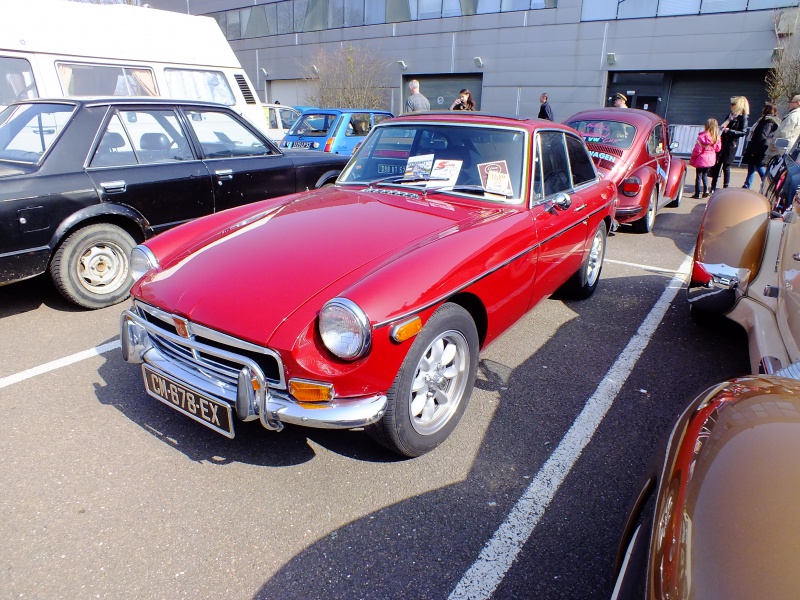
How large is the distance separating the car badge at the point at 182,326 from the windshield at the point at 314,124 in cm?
910

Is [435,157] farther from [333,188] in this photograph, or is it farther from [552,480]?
[552,480]

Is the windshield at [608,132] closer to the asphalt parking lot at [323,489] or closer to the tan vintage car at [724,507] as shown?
the asphalt parking lot at [323,489]

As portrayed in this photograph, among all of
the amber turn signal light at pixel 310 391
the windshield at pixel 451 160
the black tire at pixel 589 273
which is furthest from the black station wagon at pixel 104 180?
the black tire at pixel 589 273

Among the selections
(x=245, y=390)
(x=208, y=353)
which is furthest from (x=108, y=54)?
(x=245, y=390)

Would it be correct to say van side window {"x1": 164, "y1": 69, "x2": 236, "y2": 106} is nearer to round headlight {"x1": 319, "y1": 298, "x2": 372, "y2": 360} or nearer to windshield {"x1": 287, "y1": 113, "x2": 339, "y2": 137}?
windshield {"x1": 287, "y1": 113, "x2": 339, "y2": 137}

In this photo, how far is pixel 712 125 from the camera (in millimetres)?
9625

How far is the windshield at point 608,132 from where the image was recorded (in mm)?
7523

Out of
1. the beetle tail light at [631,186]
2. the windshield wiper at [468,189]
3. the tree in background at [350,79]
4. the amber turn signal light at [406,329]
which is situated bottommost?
the amber turn signal light at [406,329]

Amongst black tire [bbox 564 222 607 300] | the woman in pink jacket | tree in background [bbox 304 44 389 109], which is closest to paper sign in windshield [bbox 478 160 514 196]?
black tire [bbox 564 222 607 300]

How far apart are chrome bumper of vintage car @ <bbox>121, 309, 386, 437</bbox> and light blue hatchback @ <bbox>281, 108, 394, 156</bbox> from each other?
8.29 metres

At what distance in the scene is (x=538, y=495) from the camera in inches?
98.7

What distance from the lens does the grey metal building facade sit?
19922 millimetres

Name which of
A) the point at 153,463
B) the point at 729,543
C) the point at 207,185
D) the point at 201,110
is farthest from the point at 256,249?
the point at 201,110

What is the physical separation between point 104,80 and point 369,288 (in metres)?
6.43
